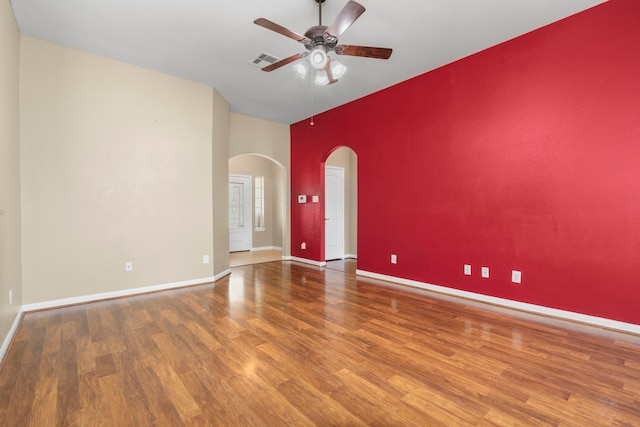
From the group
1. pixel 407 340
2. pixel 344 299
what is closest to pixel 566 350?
pixel 407 340

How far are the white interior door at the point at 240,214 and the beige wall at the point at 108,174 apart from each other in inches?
124

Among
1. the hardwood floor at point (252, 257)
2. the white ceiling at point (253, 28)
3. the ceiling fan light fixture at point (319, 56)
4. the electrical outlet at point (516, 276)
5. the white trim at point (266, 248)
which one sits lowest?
the hardwood floor at point (252, 257)

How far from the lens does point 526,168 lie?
3307 mm

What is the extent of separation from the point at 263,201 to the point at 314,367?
21.3ft

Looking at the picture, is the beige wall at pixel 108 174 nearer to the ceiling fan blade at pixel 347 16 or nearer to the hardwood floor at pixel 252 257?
the hardwood floor at pixel 252 257

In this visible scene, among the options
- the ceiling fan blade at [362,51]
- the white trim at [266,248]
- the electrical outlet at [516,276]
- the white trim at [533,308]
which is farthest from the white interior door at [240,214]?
the electrical outlet at [516,276]

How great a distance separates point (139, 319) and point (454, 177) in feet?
13.6

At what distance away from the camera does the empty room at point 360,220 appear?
1.93m

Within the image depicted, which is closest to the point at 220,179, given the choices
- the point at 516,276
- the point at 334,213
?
the point at 334,213

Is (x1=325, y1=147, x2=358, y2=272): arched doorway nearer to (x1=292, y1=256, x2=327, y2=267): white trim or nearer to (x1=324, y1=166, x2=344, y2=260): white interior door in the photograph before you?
(x1=324, y1=166, x2=344, y2=260): white interior door

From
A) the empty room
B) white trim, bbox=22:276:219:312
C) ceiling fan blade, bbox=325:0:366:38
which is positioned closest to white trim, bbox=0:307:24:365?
the empty room

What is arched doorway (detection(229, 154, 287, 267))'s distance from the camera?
312 inches

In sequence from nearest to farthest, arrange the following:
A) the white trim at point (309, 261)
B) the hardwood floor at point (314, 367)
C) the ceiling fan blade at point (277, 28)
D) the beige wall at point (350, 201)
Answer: the hardwood floor at point (314, 367) < the ceiling fan blade at point (277, 28) < the white trim at point (309, 261) < the beige wall at point (350, 201)

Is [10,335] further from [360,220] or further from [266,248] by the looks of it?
[266,248]
